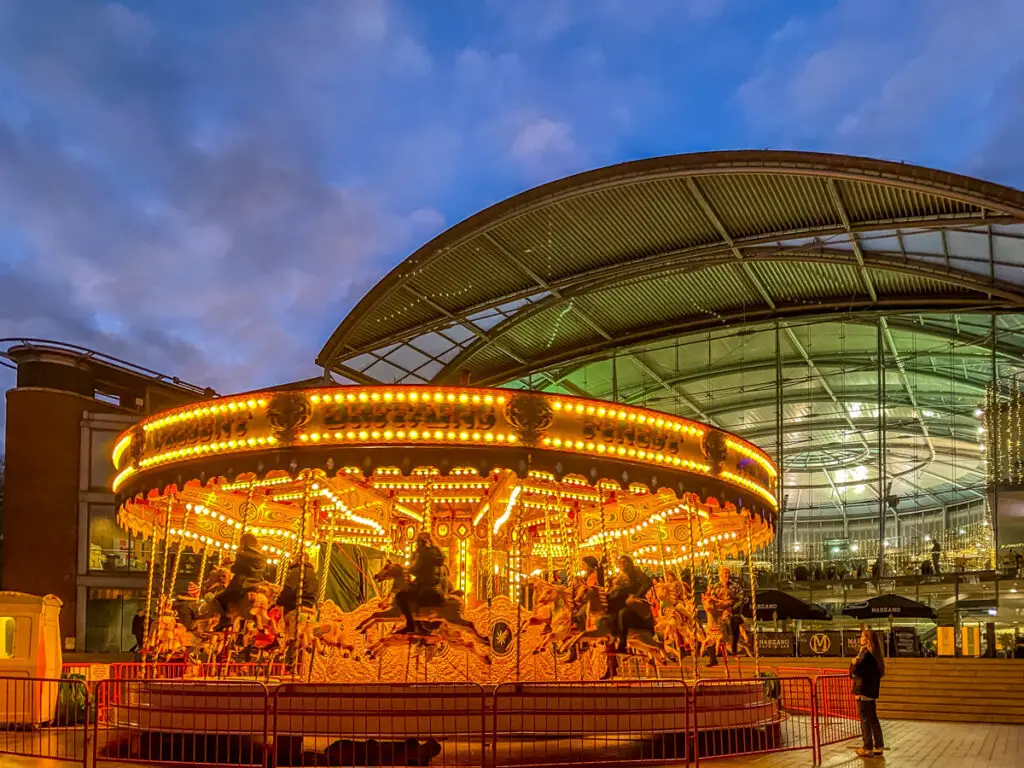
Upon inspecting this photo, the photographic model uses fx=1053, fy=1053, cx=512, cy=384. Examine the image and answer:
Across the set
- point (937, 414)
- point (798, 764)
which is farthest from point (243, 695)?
point (937, 414)

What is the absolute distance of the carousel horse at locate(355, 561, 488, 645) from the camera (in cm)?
1300

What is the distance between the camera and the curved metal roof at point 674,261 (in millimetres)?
27406

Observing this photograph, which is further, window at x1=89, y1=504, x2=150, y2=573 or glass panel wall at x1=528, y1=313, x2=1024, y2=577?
glass panel wall at x1=528, y1=313, x2=1024, y2=577

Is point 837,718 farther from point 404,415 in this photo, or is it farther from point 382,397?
point 382,397

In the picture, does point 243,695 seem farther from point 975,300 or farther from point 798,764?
point 975,300

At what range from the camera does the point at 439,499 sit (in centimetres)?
1781

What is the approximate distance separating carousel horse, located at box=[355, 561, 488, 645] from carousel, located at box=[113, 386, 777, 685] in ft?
0.08

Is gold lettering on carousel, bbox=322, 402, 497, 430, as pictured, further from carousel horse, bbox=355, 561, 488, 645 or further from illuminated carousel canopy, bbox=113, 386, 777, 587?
carousel horse, bbox=355, 561, 488, 645

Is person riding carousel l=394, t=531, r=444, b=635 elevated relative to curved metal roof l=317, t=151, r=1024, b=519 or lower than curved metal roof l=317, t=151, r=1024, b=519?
lower

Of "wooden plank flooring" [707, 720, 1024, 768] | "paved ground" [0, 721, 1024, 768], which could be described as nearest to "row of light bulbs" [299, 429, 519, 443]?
"paved ground" [0, 721, 1024, 768]

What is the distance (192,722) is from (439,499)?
6203mm

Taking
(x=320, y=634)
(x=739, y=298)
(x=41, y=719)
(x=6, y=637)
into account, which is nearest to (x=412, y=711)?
(x=320, y=634)

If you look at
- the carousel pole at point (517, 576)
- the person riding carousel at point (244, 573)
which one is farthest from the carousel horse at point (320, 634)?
the carousel pole at point (517, 576)

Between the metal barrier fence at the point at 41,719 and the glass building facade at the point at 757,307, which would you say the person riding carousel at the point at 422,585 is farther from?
the glass building facade at the point at 757,307
